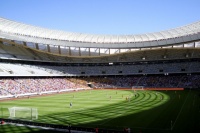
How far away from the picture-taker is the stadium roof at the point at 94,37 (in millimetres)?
67812

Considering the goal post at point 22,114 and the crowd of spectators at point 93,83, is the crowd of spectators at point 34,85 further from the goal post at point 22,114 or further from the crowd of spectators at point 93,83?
the goal post at point 22,114

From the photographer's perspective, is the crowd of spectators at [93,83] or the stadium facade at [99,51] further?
the stadium facade at [99,51]

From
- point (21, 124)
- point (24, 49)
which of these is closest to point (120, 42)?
point (24, 49)

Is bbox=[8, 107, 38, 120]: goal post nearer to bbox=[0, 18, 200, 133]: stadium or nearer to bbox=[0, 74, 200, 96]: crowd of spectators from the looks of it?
bbox=[0, 18, 200, 133]: stadium

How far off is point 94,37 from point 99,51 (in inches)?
234

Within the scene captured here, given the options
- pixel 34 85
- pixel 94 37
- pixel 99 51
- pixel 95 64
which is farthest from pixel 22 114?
pixel 95 64

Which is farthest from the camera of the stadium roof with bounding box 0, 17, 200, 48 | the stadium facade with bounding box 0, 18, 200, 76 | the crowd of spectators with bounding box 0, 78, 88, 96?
the stadium facade with bounding box 0, 18, 200, 76

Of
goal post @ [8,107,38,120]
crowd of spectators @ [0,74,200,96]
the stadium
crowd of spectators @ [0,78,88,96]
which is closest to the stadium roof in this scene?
the stadium

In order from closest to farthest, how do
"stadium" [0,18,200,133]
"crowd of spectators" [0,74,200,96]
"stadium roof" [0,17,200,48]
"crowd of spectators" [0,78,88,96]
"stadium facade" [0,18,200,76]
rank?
"crowd of spectators" [0,78,88,96] → "crowd of spectators" [0,74,200,96] → "stadium" [0,18,200,133] → "stadium roof" [0,17,200,48] → "stadium facade" [0,18,200,76]

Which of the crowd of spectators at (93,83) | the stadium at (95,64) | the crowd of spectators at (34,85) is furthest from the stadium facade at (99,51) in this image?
the crowd of spectators at (34,85)

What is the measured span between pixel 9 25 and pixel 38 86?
875 inches

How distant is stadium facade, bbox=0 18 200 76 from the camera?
6988 cm

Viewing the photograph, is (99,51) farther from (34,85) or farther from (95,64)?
(34,85)

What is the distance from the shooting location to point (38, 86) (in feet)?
204
